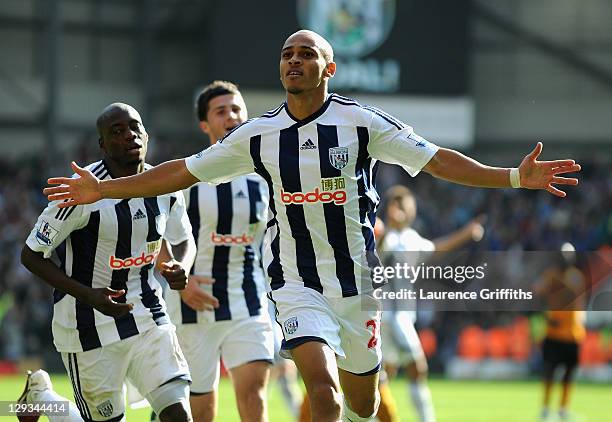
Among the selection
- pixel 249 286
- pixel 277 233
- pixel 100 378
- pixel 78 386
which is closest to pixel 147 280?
pixel 100 378

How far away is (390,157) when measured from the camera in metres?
6.86

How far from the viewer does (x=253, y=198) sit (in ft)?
28.8

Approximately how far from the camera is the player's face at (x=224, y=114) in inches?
343

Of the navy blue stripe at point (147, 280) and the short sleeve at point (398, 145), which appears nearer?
the short sleeve at point (398, 145)

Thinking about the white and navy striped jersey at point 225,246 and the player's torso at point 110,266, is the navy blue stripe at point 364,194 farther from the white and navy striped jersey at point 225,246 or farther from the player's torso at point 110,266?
the white and navy striped jersey at point 225,246

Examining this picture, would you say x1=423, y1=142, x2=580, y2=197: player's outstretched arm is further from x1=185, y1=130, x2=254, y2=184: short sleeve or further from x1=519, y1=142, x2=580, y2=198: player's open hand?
x1=185, y1=130, x2=254, y2=184: short sleeve

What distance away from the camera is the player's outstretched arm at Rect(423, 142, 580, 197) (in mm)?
6410

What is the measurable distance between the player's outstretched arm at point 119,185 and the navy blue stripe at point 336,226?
2.43 ft

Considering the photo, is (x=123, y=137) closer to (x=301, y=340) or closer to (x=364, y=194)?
(x=364, y=194)

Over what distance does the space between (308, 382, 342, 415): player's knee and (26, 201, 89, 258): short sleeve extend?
1.75 m

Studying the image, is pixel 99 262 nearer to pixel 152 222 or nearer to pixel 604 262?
pixel 152 222

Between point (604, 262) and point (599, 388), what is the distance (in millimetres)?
2316

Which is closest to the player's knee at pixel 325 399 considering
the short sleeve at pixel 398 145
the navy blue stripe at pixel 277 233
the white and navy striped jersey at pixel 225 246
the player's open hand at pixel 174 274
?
the navy blue stripe at pixel 277 233

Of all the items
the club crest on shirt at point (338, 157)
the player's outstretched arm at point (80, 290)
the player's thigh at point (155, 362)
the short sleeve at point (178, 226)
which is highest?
the club crest on shirt at point (338, 157)
